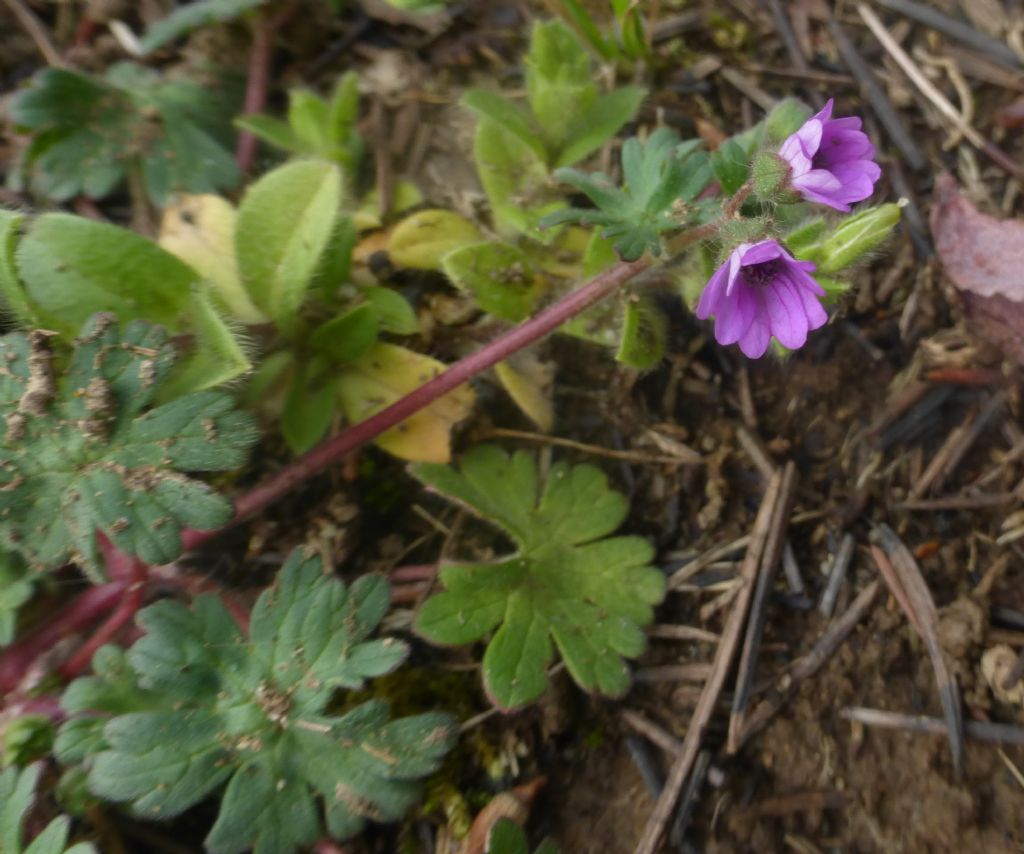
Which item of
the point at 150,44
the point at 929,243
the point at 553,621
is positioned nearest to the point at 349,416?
the point at 553,621

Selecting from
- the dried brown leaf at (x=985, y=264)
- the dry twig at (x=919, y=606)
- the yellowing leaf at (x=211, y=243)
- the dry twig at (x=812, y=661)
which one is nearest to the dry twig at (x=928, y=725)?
the dry twig at (x=919, y=606)

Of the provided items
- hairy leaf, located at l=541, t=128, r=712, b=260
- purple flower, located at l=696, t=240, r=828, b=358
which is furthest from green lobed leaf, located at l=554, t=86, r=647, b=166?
purple flower, located at l=696, t=240, r=828, b=358

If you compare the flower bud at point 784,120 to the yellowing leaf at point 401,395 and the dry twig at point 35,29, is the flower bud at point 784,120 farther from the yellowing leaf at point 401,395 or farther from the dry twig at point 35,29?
the dry twig at point 35,29

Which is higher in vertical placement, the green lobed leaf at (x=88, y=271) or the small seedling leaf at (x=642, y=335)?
the green lobed leaf at (x=88, y=271)

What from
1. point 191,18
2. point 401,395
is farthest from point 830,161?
point 191,18

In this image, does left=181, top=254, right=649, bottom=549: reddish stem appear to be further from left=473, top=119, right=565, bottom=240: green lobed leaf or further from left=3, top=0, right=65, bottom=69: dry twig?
left=3, top=0, right=65, bottom=69: dry twig

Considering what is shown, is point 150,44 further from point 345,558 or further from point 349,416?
point 345,558

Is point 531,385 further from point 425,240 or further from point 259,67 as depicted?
point 259,67
